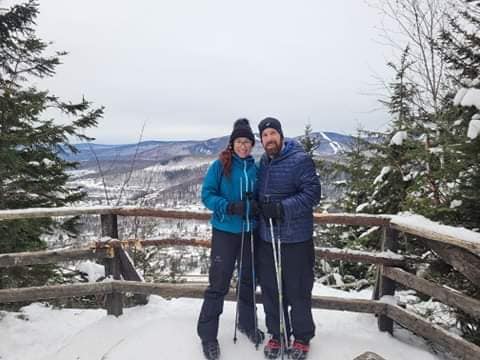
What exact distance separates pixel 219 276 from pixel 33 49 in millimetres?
8795

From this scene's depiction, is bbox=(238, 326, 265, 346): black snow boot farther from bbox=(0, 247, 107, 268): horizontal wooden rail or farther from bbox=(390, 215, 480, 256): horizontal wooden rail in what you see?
bbox=(0, 247, 107, 268): horizontal wooden rail

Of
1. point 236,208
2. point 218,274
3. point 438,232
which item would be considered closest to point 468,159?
point 438,232

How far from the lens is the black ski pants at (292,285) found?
116 inches

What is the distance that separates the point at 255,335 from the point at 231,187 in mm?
1353

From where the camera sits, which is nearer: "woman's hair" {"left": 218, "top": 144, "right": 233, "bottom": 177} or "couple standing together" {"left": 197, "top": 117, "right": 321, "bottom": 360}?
"couple standing together" {"left": 197, "top": 117, "right": 321, "bottom": 360}

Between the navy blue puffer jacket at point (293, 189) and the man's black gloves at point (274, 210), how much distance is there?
5 cm

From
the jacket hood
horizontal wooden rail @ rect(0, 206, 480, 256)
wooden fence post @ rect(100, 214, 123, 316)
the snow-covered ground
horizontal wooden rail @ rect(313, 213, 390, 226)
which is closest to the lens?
horizontal wooden rail @ rect(0, 206, 480, 256)

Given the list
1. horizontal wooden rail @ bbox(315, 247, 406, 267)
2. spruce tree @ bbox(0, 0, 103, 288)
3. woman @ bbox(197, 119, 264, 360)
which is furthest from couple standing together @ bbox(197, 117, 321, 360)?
spruce tree @ bbox(0, 0, 103, 288)

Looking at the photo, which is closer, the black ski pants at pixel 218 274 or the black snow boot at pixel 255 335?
the black ski pants at pixel 218 274

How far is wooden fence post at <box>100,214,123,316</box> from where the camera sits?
3.86 metres

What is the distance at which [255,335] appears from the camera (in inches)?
126

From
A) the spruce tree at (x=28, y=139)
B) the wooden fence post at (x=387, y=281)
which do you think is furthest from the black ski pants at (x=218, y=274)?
the spruce tree at (x=28, y=139)

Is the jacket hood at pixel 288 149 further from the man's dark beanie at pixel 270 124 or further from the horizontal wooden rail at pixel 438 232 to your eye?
the horizontal wooden rail at pixel 438 232

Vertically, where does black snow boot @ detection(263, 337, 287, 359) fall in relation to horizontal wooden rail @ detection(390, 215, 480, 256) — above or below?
below
